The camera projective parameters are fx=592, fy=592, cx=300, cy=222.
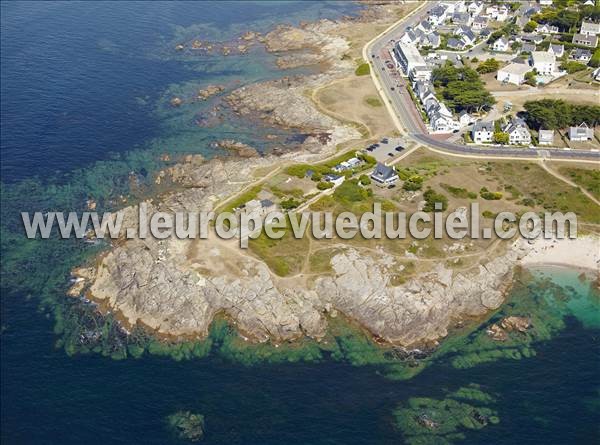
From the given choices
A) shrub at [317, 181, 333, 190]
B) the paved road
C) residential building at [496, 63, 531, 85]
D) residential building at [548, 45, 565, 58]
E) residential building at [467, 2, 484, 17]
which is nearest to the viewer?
shrub at [317, 181, 333, 190]

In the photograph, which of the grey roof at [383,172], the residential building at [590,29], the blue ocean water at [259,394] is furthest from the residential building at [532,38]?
the blue ocean water at [259,394]

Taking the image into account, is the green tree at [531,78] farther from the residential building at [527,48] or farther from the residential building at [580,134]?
the residential building at [580,134]

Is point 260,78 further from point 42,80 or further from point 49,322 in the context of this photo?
point 49,322

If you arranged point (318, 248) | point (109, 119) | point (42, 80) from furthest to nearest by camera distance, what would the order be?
1. point (42, 80)
2. point (109, 119)
3. point (318, 248)

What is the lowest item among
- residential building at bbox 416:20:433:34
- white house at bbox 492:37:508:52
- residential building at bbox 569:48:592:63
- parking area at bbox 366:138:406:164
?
parking area at bbox 366:138:406:164

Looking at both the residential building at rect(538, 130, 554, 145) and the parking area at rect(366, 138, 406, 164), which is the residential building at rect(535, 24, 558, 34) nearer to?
Result: the residential building at rect(538, 130, 554, 145)

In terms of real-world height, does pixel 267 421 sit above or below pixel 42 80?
below

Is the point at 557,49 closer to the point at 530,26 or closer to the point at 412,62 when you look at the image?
the point at 530,26

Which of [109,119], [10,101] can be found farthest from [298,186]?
[10,101]

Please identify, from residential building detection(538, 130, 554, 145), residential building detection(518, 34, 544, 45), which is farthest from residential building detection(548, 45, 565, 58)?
residential building detection(538, 130, 554, 145)
